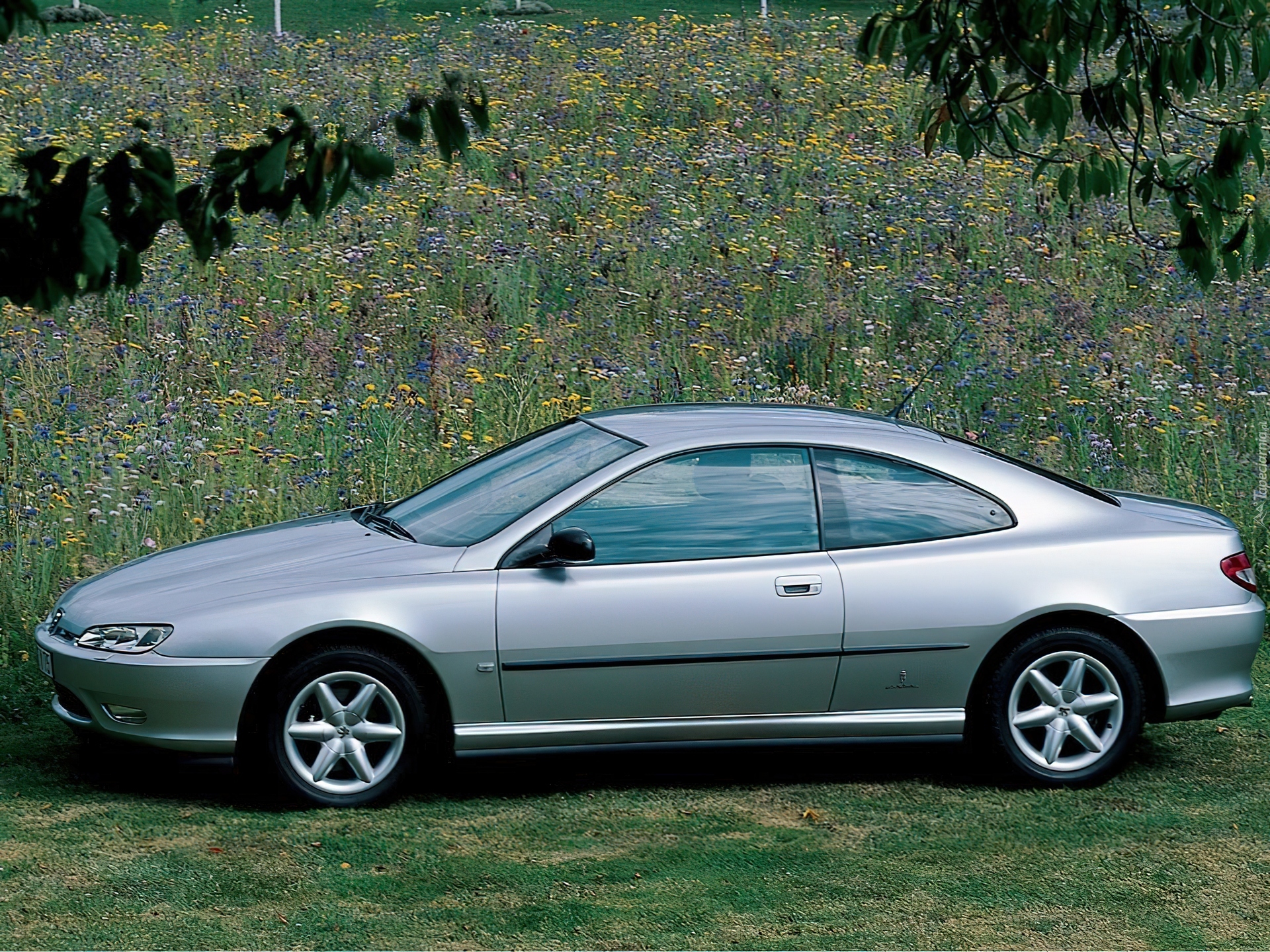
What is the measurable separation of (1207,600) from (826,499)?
4.95 ft

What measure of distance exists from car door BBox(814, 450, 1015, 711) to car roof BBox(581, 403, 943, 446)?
25cm

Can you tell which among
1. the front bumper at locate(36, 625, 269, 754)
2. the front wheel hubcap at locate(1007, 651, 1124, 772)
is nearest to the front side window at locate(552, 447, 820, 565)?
the front wheel hubcap at locate(1007, 651, 1124, 772)

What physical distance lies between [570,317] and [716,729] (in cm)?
760

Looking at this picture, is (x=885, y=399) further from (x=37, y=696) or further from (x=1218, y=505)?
(x=37, y=696)

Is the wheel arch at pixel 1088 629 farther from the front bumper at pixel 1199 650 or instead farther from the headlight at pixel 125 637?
the headlight at pixel 125 637

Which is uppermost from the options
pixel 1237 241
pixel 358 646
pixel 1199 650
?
pixel 1237 241

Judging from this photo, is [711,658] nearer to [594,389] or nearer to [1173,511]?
[1173,511]

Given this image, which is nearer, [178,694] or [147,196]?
[147,196]

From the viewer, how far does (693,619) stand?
563 centimetres

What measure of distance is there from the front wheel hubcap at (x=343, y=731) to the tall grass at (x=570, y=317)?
2549 mm

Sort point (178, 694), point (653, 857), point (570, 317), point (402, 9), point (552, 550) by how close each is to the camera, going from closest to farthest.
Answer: point (653, 857) → point (178, 694) → point (552, 550) → point (570, 317) → point (402, 9)

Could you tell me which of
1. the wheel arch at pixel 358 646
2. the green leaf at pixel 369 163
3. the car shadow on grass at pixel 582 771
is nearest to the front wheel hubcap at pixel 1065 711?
the car shadow on grass at pixel 582 771

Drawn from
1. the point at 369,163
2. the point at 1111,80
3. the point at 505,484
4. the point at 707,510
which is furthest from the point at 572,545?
the point at 369,163

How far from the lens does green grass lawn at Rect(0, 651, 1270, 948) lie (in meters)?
4.54
